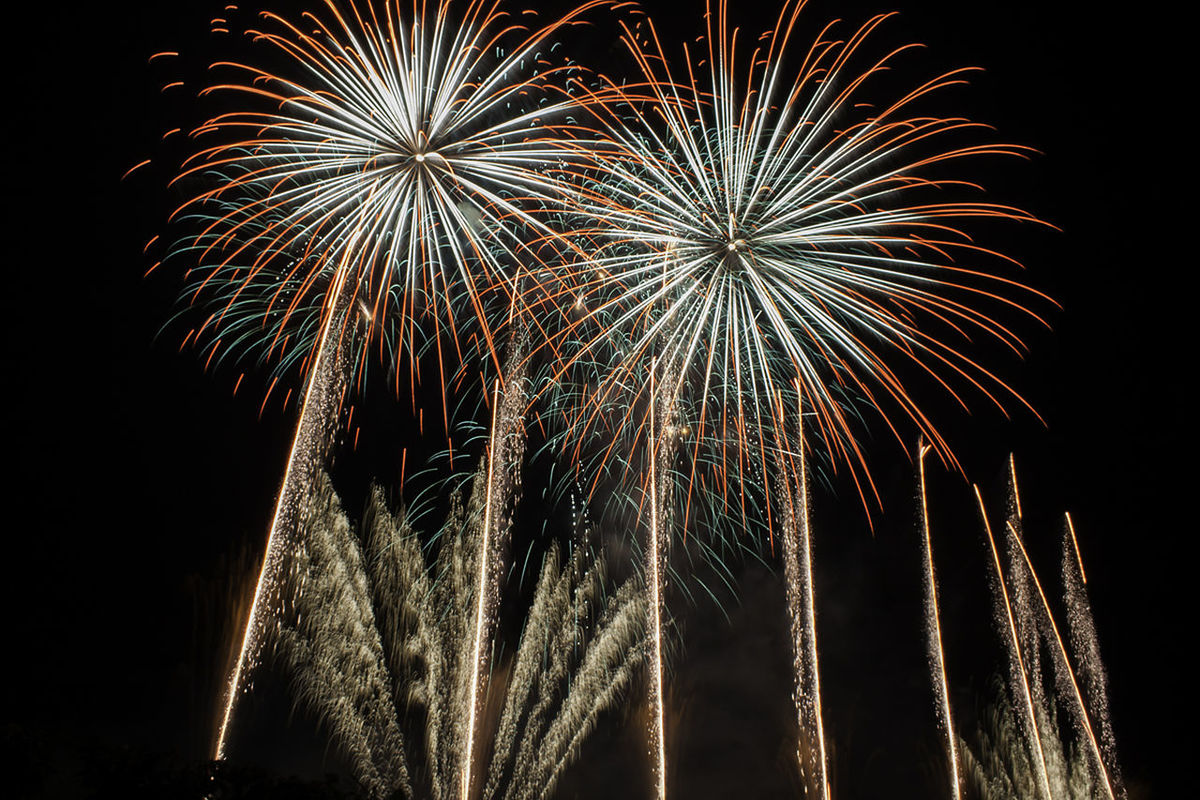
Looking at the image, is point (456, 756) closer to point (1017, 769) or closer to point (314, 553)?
point (314, 553)

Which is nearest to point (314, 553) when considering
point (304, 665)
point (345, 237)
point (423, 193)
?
point (304, 665)

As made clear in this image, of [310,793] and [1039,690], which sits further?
[1039,690]

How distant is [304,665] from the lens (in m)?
22.5

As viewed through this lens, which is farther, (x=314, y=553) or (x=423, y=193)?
(x=314, y=553)

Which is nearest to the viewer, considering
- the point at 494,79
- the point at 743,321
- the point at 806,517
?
the point at 494,79

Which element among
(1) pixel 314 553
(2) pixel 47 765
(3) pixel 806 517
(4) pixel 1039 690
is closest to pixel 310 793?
(2) pixel 47 765

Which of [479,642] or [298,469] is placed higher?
[298,469]

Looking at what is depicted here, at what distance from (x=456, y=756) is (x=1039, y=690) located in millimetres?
20545

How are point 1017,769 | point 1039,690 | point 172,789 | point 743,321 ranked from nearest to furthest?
point 172,789, point 743,321, point 1039,690, point 1017,769

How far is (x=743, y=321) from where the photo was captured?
2123 centimetres

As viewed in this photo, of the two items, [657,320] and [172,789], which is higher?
[657,320]

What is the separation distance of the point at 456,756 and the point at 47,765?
584 inches

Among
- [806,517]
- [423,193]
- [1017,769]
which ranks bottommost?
[1017,769]

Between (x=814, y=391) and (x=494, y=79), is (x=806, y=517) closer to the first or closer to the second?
(x=814, y=391)
